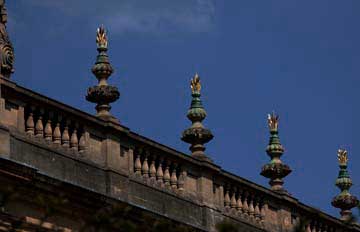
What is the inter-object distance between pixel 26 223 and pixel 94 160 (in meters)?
3.10

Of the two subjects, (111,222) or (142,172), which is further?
(142,172)

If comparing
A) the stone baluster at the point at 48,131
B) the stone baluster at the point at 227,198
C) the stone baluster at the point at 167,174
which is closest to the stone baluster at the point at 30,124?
the stone baluster at the point at 48,131

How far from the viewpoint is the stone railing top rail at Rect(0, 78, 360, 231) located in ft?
83.1

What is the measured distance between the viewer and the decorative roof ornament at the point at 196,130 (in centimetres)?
2961

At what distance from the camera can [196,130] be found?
29656 millimetres

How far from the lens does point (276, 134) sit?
32719 mm

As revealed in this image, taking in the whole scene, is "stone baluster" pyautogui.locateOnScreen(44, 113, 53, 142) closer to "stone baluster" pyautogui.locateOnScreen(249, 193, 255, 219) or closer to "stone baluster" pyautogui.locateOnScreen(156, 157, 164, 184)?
"stone baluster" pyautogui.locateOnScreen(156, 157, 164, 184)

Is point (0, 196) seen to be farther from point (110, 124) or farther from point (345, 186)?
point (345, 186)

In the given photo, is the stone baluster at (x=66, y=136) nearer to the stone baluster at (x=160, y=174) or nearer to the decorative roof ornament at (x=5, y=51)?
the decorative roof ornament at (x=5, y=51)

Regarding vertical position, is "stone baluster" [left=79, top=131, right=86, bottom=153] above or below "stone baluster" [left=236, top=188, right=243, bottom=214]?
below

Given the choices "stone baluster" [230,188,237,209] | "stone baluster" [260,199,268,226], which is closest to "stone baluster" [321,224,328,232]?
"stone baluster" [260,199,268,226]

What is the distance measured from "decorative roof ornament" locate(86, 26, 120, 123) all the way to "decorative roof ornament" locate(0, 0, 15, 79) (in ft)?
7.23

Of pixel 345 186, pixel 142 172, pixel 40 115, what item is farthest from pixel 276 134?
pixel 40 115

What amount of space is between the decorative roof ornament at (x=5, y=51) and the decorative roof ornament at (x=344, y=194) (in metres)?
10.9
